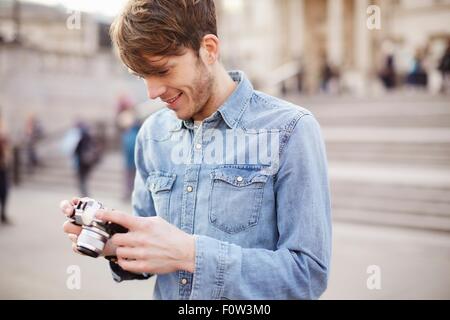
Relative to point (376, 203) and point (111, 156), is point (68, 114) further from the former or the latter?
point (376, 203)

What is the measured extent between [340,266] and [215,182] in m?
4.97

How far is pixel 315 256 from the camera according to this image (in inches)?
56.7

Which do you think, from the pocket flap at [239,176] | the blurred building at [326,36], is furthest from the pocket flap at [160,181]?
the blurred building at [326,36]

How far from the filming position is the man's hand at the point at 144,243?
4.11 feet

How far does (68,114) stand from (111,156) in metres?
4.92

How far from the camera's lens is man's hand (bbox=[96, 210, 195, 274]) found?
1254 mm

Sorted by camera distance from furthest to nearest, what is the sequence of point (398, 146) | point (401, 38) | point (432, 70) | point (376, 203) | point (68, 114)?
1. point (401, 38)
2. point (432, 70)
3. point (68, 114)
4. point (398, 146)
5. point (376, 203)

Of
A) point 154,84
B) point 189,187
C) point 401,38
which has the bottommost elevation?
point 189,187

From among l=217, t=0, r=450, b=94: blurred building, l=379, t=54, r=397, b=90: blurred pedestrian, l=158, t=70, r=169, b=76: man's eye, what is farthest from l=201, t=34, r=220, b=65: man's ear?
l=217, t=0, r=450, b=94: blurred building

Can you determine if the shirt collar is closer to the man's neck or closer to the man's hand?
the man's neck

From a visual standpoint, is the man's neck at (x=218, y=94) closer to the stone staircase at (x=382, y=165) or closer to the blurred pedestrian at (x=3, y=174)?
the stone staircase at (x=382, y=165)

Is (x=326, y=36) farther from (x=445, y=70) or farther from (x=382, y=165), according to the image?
(x=382, y=165)

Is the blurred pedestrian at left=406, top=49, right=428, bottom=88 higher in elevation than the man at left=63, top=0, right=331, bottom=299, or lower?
higher
